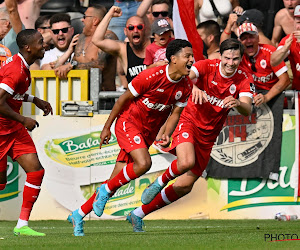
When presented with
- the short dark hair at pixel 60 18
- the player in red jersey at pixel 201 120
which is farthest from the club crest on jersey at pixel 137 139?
the short dark hair at pixel 60 18

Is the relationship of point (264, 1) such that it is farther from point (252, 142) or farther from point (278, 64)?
point (252, 142)

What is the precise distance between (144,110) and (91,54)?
4.00 meters

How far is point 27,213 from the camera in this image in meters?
9.26

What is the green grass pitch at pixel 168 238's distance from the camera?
734 cm

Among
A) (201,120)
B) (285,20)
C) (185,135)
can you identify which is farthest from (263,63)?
(185,135)

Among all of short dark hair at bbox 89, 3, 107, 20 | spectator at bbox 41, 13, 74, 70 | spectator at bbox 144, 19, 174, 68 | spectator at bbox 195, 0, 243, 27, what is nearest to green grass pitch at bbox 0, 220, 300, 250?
spectator at bbox 144, 19, 174, 68

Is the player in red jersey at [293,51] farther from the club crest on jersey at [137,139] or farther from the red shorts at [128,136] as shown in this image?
the club crest on jersey at [137,139]

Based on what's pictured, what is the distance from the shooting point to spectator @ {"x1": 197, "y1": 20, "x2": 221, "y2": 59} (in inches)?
491

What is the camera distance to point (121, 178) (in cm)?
882

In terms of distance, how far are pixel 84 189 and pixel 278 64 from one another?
12.4 feet

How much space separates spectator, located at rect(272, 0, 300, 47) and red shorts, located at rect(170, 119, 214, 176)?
341 centimetres

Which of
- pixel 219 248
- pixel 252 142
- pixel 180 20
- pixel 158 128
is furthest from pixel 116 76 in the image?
pixel 219 248

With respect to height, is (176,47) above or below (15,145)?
above

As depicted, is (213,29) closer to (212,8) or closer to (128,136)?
(212,8)
